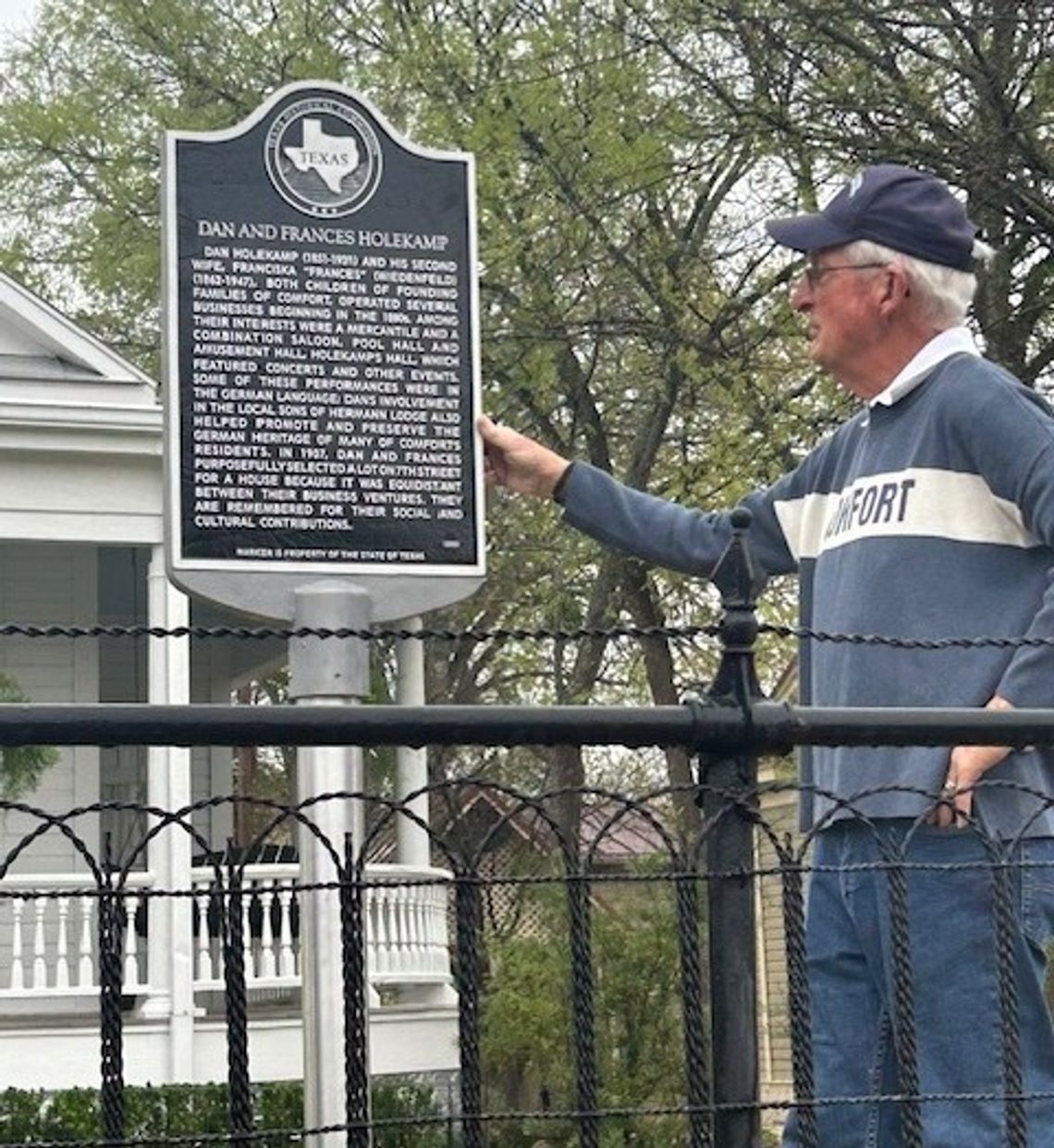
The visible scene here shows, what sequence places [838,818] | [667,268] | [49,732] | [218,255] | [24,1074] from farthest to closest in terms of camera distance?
[667,268] < [24,1074] < [218,255] < [838,818] < [49,732]

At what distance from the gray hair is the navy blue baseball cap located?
0.01 metres

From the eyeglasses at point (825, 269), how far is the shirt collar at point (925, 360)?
16 cm

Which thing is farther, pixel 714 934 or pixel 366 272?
pixel 366 272

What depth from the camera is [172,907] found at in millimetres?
14875

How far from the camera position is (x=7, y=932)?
56.9 feet

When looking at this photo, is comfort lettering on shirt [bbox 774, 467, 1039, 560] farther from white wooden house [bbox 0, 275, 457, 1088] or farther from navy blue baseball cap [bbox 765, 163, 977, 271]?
white wooden house [bbox 0, 275, 457, 1088]

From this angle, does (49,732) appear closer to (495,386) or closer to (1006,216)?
(1006,216)

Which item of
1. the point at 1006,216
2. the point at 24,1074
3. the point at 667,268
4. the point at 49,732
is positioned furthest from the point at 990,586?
the point at 667,268

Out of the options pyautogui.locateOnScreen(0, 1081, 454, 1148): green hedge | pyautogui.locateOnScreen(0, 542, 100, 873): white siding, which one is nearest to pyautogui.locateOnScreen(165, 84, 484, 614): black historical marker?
pyautogui.locateOnScreen(0, 1081, 454, 1148): green hedge

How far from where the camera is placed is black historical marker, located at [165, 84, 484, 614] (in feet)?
26.7

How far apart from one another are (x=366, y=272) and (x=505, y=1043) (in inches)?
346

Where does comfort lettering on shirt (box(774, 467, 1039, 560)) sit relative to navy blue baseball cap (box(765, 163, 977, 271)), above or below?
below

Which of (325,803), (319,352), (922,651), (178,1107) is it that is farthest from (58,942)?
(922,651)

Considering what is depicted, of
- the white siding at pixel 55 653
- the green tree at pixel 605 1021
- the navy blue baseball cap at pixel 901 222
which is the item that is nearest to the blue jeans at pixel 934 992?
the navy blue baseball cap at pixel 901 222
